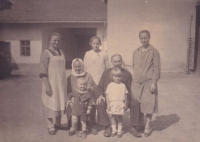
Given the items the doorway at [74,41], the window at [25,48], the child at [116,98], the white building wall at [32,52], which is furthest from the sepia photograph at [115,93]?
the doorway at [74,41]

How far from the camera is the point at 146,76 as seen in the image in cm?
397

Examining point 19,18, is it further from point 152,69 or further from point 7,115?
point 152,69

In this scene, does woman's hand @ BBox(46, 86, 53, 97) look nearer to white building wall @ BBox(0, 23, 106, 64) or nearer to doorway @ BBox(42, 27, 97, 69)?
white building wall @ BBox(0, 23, 106, 64)

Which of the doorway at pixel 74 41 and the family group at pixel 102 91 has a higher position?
the doorway at pixel 74 41

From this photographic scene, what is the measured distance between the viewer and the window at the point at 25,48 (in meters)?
15.1

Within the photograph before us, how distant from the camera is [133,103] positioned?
396 centimetres

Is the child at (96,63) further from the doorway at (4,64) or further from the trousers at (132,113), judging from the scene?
the doorway at (4,64)

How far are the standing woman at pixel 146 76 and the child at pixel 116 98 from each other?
12.6 inches

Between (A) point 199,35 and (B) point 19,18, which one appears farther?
(B) point 19,18

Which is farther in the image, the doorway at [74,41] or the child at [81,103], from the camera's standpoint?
the doorway at [74,41]

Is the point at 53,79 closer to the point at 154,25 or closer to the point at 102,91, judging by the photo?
the point at 102,91

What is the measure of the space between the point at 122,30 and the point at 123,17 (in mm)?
626

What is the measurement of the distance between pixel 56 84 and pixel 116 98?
3.08 ft

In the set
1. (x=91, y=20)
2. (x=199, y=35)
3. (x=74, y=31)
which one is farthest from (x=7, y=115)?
(x=74, y=31)
